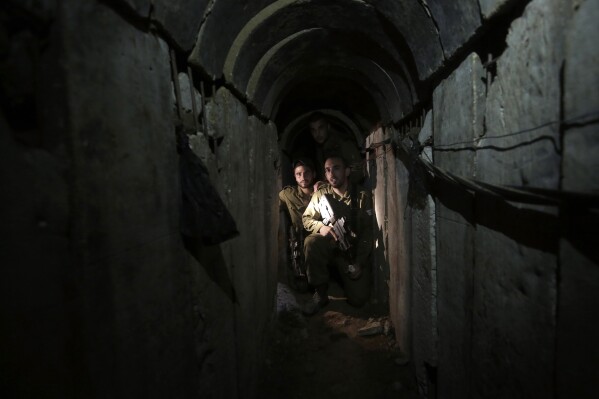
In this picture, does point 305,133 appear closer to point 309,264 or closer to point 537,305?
point 309,264

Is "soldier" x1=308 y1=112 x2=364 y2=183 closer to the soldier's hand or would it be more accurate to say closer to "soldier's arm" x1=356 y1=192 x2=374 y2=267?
"soldier's arm" x1=356 y1=192 x2=374 y2=267

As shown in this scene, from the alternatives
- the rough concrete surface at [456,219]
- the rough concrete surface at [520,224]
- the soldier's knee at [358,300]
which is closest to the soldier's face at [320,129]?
the soldier's knee at [358,300]

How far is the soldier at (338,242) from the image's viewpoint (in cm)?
536

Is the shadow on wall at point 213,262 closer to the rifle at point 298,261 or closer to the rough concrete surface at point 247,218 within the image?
the rough concrete surface at point 247,218

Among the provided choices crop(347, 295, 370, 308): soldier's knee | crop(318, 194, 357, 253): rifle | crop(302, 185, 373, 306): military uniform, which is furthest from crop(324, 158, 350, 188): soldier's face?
crop(347, 295, 370, 308): soldier's knee

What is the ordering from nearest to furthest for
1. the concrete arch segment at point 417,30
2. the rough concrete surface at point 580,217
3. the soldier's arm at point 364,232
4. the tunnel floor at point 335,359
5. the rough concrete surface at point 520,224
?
the rough concrete surface at point 580,217 < the rough concrete surface at point 520,224 < the concrete arch segment at point 417,30 < the tunnel floor at point 335,359 < the soldier's arm at point 364,232

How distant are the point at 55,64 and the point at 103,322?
0.87 m

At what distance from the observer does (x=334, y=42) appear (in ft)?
11.5

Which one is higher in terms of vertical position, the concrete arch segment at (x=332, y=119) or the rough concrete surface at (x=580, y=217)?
the concrete arch segment at (x=332, y=119)

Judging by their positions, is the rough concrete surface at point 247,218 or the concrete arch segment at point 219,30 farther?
the rough concrete surface at point 247,218

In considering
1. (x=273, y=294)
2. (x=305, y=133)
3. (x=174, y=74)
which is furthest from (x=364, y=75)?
(x=305, y=133)

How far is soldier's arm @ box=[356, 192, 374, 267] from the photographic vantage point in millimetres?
5623

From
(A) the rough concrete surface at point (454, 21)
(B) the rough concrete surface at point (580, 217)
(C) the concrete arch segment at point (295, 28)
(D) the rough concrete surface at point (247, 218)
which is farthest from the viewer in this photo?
(C) the concrete arch segment at point (295, 28)

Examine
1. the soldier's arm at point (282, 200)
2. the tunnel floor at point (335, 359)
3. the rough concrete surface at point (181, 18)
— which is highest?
the rough concrete surface at point (181, 18)
